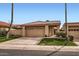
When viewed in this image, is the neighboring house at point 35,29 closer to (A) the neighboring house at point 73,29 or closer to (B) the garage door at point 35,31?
(B) the garage door at point 35,31

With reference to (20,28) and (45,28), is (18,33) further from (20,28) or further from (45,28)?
(45,28)

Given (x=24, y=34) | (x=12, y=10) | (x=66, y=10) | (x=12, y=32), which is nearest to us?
(x=66, y=10)

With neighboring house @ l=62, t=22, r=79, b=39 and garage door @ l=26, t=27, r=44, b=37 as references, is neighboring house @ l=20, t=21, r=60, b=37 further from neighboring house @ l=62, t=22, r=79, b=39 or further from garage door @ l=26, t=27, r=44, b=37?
neighboring house @ l=62, t=22, r=79, b=39

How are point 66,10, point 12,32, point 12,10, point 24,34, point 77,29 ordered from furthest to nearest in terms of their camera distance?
1. point 12,32
2. point 24,34
3. point 77,29
4. point 12,10
5. point 66,10

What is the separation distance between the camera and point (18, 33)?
46344 mm

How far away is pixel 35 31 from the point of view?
1746 inches

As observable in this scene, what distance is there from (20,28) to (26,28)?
2647mm

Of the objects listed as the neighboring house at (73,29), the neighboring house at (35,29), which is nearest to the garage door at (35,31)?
the neighboring house at (35,29)

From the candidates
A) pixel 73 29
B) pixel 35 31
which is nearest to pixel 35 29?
pixel 35 31

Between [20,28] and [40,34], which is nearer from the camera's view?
[40,34]

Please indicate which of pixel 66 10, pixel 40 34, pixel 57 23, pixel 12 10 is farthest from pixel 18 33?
pixel 66 10

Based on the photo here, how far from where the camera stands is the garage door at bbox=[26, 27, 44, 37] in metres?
43.8

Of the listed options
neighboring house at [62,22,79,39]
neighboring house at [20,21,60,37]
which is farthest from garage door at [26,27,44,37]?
neighboring house at [62,22,79,39]

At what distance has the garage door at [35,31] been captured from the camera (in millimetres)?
43784
